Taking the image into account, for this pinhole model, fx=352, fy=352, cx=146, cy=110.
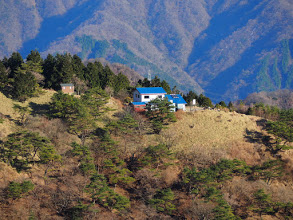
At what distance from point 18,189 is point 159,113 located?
2618 cm

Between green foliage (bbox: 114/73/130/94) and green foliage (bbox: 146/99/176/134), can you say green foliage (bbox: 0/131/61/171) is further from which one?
green foliage (bbox: 114/73/130/94)

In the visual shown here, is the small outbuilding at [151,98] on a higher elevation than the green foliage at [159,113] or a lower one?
higher

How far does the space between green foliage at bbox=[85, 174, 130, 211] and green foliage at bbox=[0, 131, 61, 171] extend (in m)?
5.76

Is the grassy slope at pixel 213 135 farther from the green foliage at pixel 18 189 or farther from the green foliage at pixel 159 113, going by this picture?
the green foliage at pixel 18 189

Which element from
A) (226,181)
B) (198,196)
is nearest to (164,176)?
(198,196)

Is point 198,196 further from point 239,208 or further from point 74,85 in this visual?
point 74,85

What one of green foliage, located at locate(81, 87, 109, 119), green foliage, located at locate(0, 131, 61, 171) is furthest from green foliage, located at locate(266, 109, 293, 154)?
green foliage, located at locate(0, 131, 61, 171)

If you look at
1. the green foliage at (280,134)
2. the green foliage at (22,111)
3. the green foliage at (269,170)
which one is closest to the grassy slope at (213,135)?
the green foliage at (269,170)

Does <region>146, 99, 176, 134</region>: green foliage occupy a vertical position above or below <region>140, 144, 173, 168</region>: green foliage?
above

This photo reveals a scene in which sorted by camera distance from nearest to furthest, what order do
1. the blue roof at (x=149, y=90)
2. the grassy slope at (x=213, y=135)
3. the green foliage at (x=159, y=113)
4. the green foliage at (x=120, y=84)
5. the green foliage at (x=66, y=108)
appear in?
the green foliage at (x=66, y=108) → the grassy slope at (x=213, y=135) → the green foliage at (x=159, y=113) → the blue roof at (x=149, y=90) → the green foliage at (x=120, y=84)

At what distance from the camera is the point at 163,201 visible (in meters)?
39.0

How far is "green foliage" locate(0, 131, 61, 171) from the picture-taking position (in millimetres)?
39844

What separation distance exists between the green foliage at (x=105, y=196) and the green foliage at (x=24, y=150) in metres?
5.76

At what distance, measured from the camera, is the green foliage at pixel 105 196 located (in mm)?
37438
